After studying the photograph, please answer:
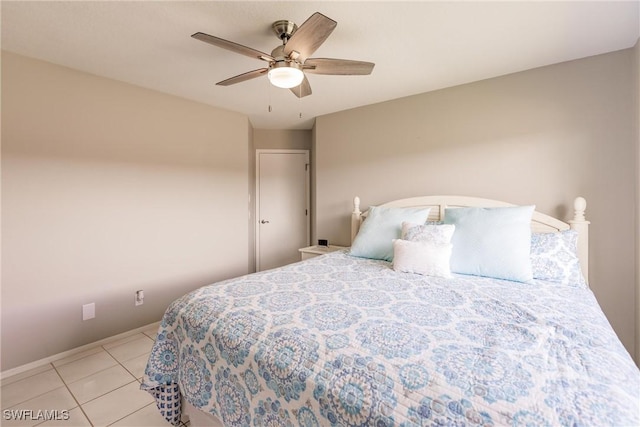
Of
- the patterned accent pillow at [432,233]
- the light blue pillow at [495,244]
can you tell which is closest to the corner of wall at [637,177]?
the light blue pillow at [495,244]

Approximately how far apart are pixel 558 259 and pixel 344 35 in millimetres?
1964

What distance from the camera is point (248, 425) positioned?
1090 millimetres

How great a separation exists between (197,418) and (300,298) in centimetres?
77

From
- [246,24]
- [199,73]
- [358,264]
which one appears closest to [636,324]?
[358,264]

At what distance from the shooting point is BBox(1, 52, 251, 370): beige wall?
6.67ft

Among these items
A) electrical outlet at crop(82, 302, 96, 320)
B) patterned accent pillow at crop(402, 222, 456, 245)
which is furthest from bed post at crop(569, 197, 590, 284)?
electrical outlet at crop(82, 302, 96, 320)

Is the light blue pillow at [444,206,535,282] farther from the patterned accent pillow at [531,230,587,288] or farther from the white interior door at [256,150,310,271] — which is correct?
the white interior door at [256,150,310,271]

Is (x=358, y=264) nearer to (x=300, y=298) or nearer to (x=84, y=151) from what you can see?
(x=300, y=298)

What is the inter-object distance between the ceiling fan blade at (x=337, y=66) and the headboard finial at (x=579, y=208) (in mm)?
1723

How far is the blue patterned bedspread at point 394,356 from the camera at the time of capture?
2.40 feet

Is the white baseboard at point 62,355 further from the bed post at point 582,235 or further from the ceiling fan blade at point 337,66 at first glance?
the bed post at point 582,235

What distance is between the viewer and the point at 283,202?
4.16 meters

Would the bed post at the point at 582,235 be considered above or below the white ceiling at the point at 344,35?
below

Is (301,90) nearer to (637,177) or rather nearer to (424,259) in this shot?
(424,259)
